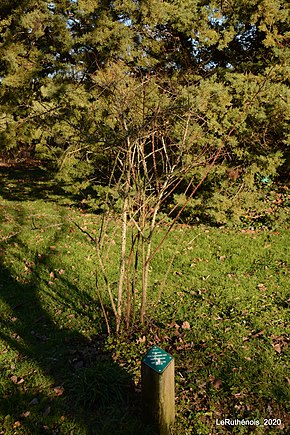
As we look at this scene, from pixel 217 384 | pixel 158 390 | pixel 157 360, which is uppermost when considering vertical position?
pixel 157 360

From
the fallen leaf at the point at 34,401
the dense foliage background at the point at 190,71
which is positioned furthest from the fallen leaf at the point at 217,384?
the dense foliage background at the point at 190,71

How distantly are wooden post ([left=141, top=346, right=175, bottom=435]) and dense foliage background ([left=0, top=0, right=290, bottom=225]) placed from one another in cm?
475

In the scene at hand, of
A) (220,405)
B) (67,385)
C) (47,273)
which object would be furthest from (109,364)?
(47,273)

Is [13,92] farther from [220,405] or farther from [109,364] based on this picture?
[220,405]

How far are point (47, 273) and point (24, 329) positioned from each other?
144 centimetres

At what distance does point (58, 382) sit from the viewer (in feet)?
10.6

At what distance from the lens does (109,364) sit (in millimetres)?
3219

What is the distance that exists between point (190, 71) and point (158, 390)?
23.7ft

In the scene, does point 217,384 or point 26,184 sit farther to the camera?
point 26,184

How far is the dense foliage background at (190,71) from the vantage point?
23.6ft

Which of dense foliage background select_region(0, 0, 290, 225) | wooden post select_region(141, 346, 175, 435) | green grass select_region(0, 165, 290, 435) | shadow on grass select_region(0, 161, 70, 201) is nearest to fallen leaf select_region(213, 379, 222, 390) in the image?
green grass select_region(0, 165, 290, 435)

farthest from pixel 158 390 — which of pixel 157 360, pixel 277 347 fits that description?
pixel 277 347

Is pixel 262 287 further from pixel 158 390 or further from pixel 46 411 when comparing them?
pixel 46 411

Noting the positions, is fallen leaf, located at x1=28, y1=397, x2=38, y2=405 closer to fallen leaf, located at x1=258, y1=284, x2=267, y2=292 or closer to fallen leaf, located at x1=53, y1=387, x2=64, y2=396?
fallen leaf, located at x1=53, y1=387, x2=64, y2=396
